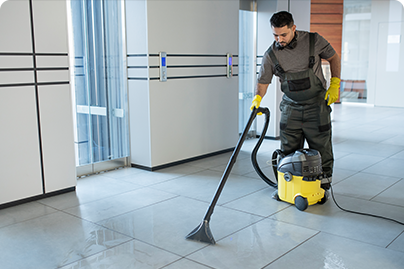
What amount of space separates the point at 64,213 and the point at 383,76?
8.87 metres

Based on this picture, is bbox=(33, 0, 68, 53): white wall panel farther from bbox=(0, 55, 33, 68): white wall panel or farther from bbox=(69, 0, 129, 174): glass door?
bbox=(69, 0, 129, 174): glass door

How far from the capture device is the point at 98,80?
4203 millimetres

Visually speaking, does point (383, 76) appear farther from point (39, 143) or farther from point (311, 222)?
point (39, 143)

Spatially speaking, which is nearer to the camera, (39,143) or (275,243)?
(275,243)

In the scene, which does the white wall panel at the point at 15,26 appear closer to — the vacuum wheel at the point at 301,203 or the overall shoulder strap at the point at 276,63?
the overall shoulder strap at the point at 276,63

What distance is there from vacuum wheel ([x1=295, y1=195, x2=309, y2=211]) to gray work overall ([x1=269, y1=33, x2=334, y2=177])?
39 centimetres

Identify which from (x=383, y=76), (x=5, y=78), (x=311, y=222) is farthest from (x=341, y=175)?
(x=383, y=76)

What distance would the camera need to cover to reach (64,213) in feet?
10.1

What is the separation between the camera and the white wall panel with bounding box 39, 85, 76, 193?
3393 mm

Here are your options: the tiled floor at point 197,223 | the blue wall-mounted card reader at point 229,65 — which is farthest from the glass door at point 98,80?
the blue wall-mounted card reader at point 229,65

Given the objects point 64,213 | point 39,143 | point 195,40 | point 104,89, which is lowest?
point 64,213

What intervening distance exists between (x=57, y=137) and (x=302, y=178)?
6.70ft

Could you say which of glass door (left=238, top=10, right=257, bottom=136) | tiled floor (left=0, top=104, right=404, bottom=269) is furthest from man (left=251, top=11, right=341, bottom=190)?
glass door (left=238, top=10, right=257, bottom=136)

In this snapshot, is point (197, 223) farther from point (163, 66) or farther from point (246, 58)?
point (246, 58)
